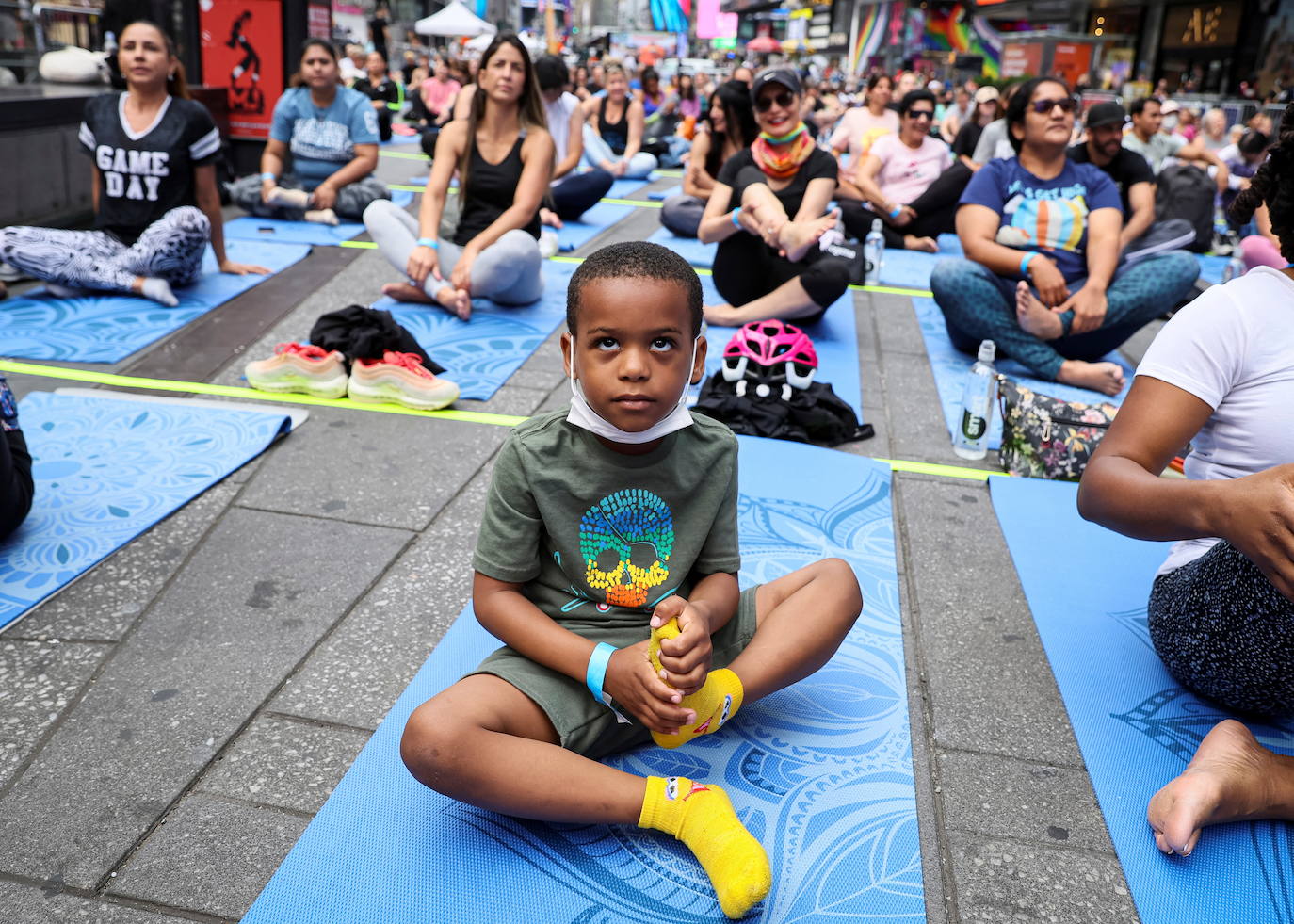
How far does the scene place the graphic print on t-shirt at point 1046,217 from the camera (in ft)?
15.1

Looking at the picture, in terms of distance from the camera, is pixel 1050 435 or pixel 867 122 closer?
pixel 1050 435

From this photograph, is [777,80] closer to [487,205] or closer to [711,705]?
[487,205]

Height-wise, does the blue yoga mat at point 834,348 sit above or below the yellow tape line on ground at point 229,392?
above

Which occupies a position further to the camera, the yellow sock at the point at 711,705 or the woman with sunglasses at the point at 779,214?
the woman with sunglasses at the point at 779,214

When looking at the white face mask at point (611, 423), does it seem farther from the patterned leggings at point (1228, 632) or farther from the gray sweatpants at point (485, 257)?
the gray sweatpants at point (485, 257)

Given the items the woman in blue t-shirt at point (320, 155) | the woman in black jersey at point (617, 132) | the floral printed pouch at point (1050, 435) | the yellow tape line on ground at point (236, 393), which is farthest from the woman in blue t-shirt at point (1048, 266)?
the woman in black jersey at point (617, 132)

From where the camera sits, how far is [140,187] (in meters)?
5.11

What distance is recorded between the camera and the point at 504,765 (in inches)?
A: 66.3

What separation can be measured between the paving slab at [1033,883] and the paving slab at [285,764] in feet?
3.91

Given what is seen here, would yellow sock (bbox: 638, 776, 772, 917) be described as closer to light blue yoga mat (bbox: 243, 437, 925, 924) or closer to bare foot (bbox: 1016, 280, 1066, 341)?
light blue yoga mat (bbox: 243, 437, 925, 924)

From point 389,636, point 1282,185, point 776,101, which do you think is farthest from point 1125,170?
point 389,636

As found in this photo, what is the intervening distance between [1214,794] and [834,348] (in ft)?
11.8

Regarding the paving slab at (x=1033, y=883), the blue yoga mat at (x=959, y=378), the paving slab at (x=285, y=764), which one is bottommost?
the paving slab at (x=285, y=764)

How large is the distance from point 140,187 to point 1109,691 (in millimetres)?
5024
